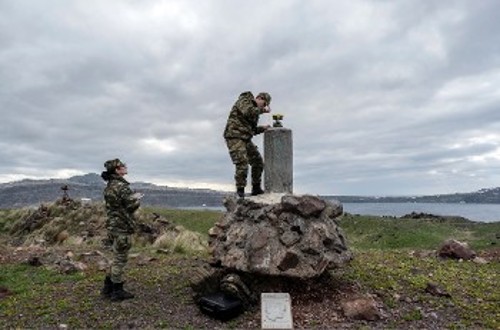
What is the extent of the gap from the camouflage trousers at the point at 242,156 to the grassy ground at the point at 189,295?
328 cm

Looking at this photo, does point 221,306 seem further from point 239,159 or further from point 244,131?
point 244,131

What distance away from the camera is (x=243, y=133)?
12.6 meters

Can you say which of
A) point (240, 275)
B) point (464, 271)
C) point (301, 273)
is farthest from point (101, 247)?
point (464, 271)

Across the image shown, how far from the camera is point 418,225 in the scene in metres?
34.4

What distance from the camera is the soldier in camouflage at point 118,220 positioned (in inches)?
471

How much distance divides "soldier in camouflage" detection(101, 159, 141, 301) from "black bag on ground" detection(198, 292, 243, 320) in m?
2.28

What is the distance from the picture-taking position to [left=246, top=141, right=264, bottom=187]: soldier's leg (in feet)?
42.2

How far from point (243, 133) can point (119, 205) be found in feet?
12.0

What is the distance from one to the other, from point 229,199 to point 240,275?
7.61 feet

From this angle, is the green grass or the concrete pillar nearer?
the green grass

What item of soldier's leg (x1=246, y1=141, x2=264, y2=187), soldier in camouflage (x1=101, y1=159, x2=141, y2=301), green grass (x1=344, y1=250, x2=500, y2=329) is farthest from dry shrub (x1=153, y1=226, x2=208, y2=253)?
soldier in camouflage (x1=101, y1=159, x2=141, y2=301)

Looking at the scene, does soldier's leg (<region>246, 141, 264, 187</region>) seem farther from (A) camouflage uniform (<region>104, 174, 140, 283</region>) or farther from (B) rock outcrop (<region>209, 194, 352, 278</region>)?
(A) camouflage uniform (<region>104, 174, 140, 283</region>)

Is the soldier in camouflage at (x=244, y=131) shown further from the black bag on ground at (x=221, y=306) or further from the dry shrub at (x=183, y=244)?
the dry shrub at (x=183, y=244)

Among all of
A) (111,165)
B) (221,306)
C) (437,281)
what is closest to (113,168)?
(111,165)
